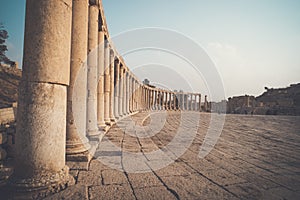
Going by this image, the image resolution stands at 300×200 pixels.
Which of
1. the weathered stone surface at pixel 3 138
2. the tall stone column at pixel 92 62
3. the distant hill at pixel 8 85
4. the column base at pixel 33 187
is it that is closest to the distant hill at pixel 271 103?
the tall stone column at pixel 92 62

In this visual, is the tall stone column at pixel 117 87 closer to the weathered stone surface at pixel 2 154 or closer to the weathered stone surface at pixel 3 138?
the weathered stone surface at pixel 3 138

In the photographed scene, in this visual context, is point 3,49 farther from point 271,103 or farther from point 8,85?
point 271,103

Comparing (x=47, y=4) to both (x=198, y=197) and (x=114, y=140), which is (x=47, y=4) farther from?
(x=114, y=140)

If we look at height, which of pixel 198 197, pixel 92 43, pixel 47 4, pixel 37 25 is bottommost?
pixel 198 197

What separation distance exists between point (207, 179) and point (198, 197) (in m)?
0.73

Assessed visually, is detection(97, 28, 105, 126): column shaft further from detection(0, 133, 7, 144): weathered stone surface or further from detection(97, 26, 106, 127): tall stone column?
detection(0, 133, 7, 144): weathered stone surface

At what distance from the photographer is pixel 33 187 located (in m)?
2.54

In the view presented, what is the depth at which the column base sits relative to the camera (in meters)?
2.51

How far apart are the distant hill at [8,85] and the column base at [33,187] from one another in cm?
1894

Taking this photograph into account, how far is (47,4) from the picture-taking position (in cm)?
268

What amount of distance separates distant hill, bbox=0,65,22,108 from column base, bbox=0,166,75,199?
1894cm

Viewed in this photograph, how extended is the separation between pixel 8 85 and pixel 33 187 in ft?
83.8

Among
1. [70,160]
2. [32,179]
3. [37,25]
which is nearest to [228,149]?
[70,160]

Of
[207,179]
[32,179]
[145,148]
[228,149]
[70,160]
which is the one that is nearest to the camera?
[32,179]
